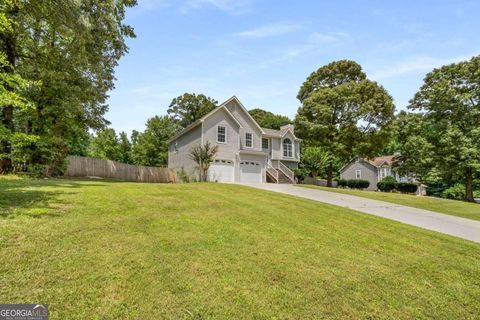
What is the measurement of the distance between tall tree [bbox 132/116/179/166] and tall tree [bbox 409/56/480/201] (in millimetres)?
32329

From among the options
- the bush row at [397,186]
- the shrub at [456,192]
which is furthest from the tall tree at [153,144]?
the shrub at [456,192]

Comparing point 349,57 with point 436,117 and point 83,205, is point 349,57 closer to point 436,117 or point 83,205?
point 436,117

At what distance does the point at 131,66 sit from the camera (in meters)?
14.6

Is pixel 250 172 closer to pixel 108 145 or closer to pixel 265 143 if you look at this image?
pixel 265 143

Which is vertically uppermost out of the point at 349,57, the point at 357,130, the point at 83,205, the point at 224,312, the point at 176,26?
the point at 349,57

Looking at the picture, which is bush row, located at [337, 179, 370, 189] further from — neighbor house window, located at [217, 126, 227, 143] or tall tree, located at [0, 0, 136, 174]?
tall tree, located at [0, 0, 136, 174]

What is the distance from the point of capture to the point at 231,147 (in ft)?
74.9

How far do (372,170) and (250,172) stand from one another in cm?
2369

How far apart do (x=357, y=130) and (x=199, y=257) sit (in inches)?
1078

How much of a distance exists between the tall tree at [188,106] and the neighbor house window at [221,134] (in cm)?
2264

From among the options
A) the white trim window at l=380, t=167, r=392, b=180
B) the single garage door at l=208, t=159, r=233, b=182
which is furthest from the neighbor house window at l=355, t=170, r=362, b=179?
the single garage door at l=208, t=159, r=233, b=182

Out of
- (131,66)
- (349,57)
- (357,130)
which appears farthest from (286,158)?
(131,66)

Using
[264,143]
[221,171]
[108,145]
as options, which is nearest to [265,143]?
[264,143]

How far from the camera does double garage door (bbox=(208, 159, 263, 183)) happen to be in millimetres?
21703
